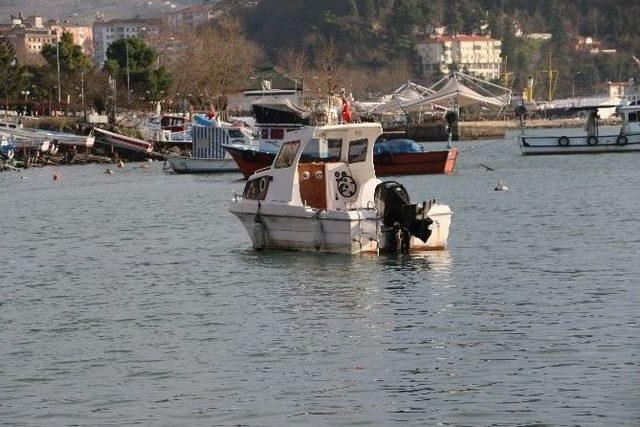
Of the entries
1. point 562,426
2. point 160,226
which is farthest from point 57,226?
point 562,426

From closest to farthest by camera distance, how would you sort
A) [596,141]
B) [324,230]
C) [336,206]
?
[324,230] < [336,206] < [596,141]

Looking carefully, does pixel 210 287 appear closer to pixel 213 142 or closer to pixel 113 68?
pixel 213 142

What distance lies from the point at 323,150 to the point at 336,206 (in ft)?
10.6

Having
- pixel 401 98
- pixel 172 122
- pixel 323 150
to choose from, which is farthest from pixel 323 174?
pixel 401 98

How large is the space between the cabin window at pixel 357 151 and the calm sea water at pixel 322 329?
2.76 m

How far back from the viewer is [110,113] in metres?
118

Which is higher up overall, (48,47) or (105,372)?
(48,47)

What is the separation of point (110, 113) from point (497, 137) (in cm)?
4073

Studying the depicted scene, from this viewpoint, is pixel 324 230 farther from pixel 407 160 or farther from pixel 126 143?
pixel 126 143

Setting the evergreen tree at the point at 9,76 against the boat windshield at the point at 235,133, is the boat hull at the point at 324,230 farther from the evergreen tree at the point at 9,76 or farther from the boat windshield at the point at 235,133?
the evergreen tree at the point at 9,76

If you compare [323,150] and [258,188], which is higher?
[323,150]

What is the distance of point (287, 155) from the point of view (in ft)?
121

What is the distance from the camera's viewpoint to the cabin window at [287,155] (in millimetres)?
36594

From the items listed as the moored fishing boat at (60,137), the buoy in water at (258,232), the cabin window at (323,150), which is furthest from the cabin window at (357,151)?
the moored fishing boat at (60,137)
